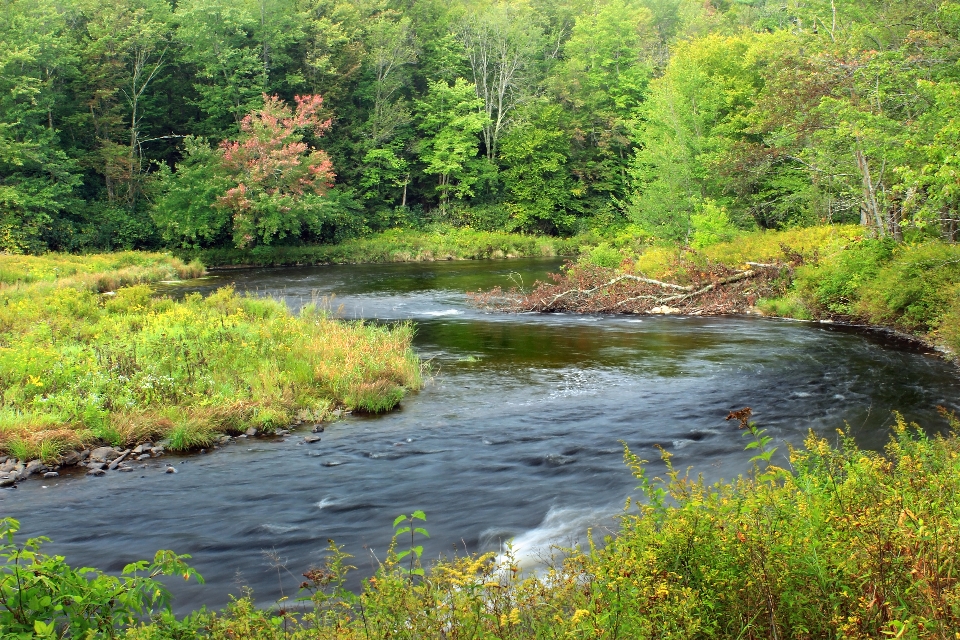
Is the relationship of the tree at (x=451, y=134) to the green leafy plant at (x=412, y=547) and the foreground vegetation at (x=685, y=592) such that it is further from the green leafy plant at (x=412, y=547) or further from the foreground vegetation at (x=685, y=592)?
the foreground vegetation at (x=685, y=592)

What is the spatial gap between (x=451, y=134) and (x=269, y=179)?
17033 millimetres

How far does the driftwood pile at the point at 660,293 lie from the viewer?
851 inches

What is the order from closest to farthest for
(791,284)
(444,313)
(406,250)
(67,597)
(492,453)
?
(67,597) → (492,453) → (791,284) → (444,313) → (406,250)

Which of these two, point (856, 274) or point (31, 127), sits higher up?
point (31, 127)

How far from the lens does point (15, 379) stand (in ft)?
36.1

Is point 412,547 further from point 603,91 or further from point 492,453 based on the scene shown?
point 603,91

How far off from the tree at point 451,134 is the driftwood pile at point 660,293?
30214 mm

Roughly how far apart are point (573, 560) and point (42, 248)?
128 feet

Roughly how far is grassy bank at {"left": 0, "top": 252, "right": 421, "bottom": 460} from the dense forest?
33.6ft

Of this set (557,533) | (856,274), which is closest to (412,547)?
(557,533)

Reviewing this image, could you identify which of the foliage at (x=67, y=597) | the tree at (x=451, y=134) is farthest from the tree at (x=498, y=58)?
the foliage at (x=67, y=597)

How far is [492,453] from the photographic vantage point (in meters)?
9.62

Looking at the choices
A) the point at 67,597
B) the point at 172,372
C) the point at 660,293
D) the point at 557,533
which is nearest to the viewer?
the point at 67,597

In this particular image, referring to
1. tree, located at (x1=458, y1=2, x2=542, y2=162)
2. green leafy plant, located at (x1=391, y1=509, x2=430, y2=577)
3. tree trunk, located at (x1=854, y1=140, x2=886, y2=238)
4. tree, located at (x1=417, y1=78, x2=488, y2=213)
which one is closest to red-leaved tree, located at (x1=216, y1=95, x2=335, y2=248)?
tree, located at (x1=417, y1=78, x2=488, y2=213)
